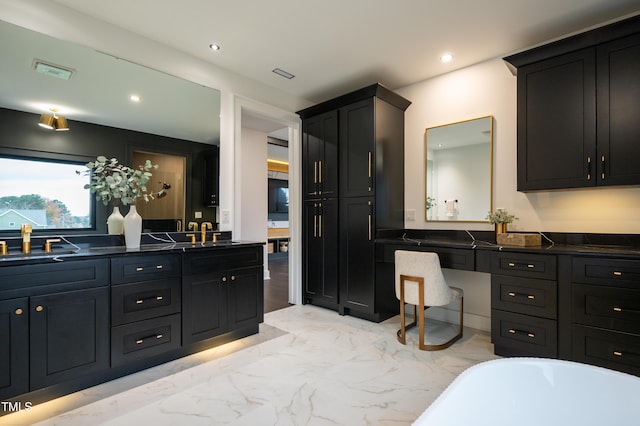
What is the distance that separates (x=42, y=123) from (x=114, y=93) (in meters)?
0.58

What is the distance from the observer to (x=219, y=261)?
2.76 metres

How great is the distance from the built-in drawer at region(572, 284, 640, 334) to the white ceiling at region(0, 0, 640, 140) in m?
2.10

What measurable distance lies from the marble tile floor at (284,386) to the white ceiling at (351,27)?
2747 millimetres

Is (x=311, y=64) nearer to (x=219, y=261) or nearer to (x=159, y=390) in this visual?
(x=219, y=261)

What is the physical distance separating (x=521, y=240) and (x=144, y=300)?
3.07 m

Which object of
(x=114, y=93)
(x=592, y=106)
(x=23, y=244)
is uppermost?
(x=114, y=93)

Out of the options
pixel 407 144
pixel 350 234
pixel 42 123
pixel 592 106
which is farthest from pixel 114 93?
pixel 592 106

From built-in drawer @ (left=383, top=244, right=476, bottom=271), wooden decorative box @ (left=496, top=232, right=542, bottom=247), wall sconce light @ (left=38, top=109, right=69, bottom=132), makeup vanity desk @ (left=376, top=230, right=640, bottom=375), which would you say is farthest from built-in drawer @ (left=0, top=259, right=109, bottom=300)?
wooden decorative box @ (left=496, top=232, right=542, bottom=247)

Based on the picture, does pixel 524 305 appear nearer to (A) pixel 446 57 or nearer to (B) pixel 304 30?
(A) pixel 446 57

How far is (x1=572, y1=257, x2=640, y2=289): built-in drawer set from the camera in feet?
6.65

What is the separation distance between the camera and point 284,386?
6.98 ft

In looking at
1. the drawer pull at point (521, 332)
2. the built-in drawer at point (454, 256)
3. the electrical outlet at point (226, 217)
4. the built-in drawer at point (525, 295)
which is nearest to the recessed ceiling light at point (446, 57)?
the built-in drawer at point (454, 256)

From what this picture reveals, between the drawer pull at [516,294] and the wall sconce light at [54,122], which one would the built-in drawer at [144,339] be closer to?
the wall sconce light at [54,122]

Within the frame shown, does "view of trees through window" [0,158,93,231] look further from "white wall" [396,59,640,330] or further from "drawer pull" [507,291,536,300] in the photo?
"drawer pull" [507,291,536,300]
